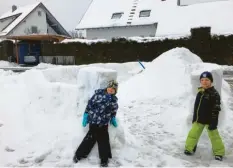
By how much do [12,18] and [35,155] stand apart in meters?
44.7

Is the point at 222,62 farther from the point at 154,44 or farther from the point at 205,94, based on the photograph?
the point at 205,94

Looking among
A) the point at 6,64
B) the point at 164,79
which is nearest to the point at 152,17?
the point at 6,64

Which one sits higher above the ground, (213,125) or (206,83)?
(206,83)

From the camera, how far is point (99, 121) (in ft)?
16.6

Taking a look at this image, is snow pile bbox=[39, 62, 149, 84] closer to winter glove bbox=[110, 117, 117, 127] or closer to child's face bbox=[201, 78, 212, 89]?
winter glove bbox=[110, 117, 117, 127]

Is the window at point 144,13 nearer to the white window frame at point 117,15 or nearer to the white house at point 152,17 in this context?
the white house at point 152,17

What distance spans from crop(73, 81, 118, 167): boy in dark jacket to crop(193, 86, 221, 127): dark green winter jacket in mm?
1411

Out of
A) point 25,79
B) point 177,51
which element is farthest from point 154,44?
point 25,79

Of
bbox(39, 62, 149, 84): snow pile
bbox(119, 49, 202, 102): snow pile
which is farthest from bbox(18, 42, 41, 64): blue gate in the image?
bbox(119, 49, 202, 102): snow pile

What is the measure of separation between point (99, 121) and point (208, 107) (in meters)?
1.78

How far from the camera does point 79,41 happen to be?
27219 mm

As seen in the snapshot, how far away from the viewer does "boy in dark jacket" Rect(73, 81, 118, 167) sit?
16.6ft

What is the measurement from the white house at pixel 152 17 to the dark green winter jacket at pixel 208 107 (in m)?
21.2

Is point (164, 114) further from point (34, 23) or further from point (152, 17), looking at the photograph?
point (34, 23)
